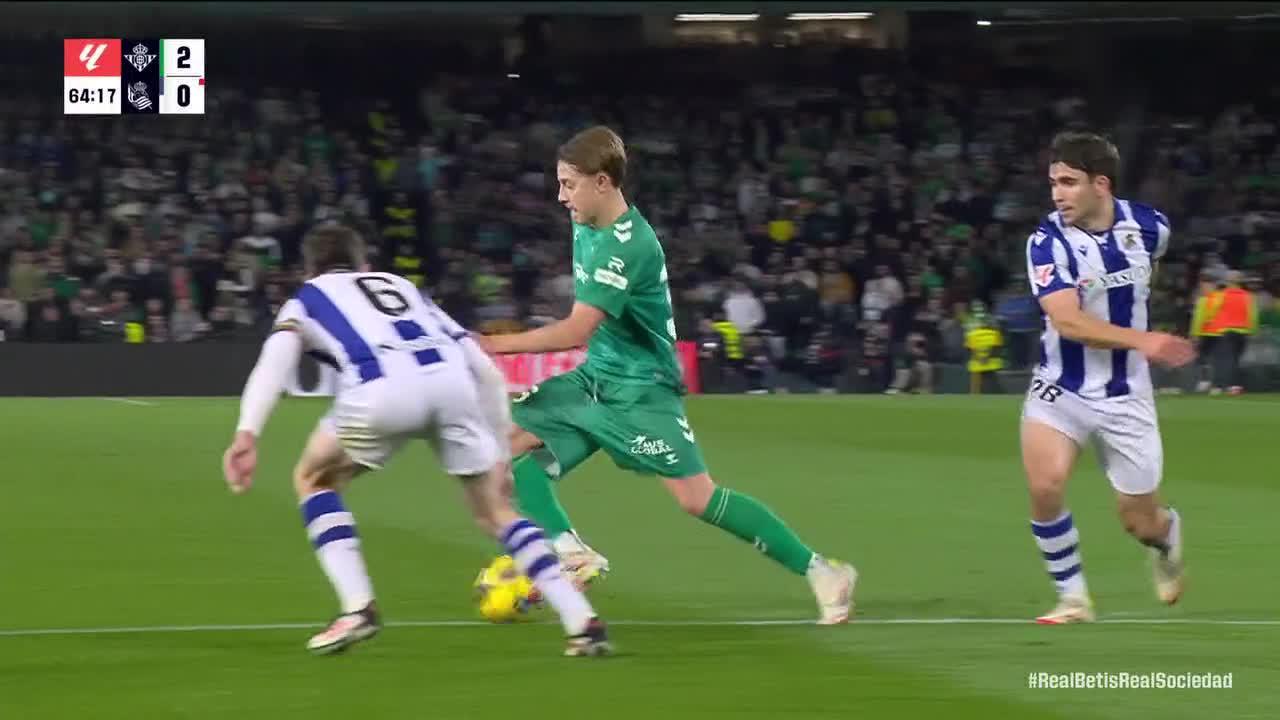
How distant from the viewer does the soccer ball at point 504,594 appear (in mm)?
8422

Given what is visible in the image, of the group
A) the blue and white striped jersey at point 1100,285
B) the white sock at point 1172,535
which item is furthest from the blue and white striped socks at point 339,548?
the white sock at point 1172,535

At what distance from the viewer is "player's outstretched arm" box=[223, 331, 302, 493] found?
6.94 m

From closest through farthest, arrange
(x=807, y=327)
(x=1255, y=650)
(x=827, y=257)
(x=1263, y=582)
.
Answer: (x=1255, y=650), (x=1263, y=582), (x=807, y=327), (x=827, y=257)

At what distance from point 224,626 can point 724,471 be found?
7.97 meters

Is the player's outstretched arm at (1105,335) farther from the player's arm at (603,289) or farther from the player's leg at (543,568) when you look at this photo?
the player's leg at (543,568)

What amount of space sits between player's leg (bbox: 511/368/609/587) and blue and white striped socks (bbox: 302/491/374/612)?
53.8 inches

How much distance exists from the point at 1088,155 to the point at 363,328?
2838mm

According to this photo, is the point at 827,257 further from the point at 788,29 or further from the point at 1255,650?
the point at 1255,650

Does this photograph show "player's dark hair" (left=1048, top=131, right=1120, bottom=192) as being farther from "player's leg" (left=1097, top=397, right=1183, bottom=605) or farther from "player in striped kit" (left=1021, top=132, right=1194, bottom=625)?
"player's leg" (left=1097, top=397, right=1183, bottom=605)

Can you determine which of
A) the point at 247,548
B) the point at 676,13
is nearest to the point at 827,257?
the point at 676,13

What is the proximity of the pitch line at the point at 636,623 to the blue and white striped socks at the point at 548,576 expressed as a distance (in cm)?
112

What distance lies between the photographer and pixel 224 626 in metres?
8.54

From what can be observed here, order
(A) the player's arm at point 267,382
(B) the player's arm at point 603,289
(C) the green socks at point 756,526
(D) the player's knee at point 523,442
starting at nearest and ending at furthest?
1. (A) the player's arm at point 267,382
2. (B) the player's arm at point 603,289
3. (C) the green socks at point 756,526
4. (D) the player's knee at point 523,442

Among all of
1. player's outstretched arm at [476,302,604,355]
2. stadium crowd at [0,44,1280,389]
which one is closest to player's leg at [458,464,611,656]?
player's outstretched arm at [476,302,604,355]
